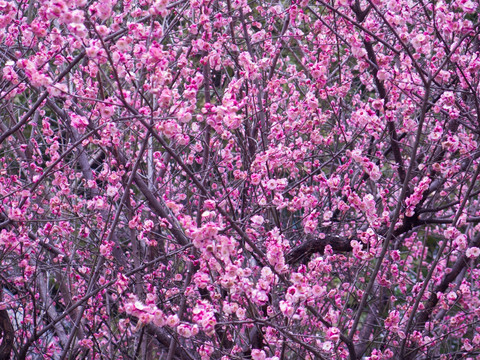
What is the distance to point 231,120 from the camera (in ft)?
9.16

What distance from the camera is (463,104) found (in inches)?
179

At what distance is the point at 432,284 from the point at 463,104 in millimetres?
1549

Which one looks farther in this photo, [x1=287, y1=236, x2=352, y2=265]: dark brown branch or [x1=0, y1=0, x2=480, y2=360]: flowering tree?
[x1=287, y1=236, x2=352, y2=265]: dark brown branch

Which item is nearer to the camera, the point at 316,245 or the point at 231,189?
the point at 231,189

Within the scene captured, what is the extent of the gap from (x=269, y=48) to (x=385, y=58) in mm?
1180

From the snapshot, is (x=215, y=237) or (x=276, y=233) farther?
(x=276, y=233)

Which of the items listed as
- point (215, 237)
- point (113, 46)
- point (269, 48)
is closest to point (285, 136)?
point (269, 48)

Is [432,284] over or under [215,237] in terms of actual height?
over

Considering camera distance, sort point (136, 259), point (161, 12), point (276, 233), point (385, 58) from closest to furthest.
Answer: point (161, 12), point (276, 233), point (385, 58), point (136, 259)

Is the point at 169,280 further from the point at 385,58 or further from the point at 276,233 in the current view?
the point at 385,58

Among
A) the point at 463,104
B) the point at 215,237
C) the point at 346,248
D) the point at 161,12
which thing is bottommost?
the point at 215,237

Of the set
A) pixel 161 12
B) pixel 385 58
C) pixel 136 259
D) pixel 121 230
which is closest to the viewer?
pixel 161 12

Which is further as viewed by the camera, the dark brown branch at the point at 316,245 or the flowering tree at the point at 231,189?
the dark brown branch at the point at 316,245

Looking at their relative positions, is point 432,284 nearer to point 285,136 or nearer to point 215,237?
point 285,136
